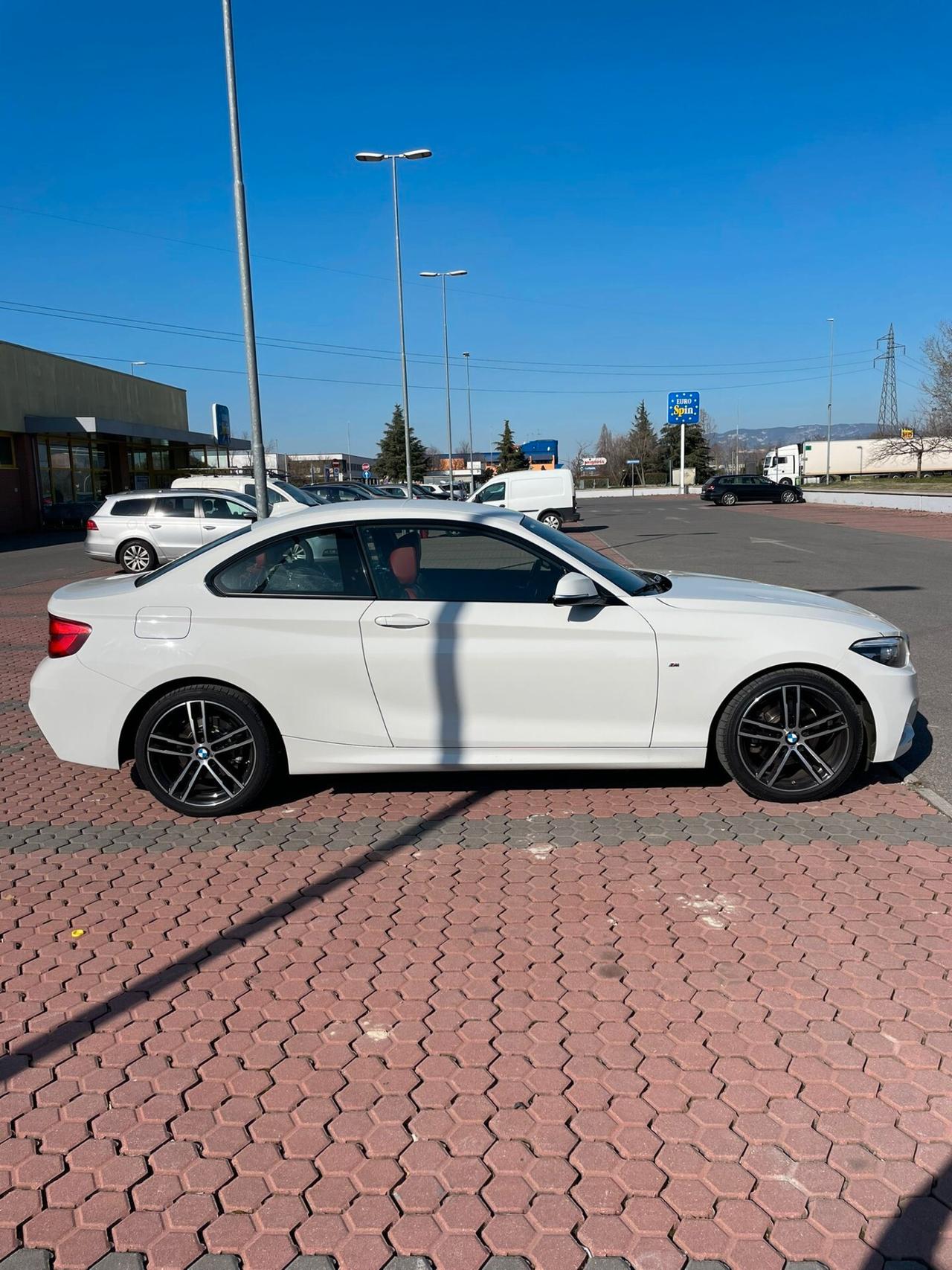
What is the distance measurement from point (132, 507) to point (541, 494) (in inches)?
478

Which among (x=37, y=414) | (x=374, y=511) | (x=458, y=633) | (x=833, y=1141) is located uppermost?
(x=37, y=414)

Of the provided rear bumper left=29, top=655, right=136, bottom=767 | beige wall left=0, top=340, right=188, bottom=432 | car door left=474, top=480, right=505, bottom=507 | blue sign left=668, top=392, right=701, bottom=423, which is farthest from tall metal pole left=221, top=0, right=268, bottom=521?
blue sign left=668, top=392, right=701, bottom=423

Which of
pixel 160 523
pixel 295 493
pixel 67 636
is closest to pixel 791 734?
pixel 67 636

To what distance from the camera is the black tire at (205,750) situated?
16.2 feet

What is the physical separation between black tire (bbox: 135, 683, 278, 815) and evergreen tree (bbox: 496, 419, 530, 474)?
94148 millimetres

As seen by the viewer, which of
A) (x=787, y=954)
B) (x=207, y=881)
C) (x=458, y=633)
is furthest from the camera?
(x=458, y=633)

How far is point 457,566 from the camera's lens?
5137mm

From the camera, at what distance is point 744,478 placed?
52.3 m

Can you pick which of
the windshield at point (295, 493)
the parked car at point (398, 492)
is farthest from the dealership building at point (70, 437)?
the windshield at point (295, 493)

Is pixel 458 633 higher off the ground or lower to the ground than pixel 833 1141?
higher

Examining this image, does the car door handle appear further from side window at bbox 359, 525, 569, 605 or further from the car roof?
the car roof

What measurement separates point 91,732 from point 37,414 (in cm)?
3221

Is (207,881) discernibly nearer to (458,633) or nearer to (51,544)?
(458,633)

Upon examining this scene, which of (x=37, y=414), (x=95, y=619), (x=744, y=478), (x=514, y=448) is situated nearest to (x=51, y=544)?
(x=37, y=414)
